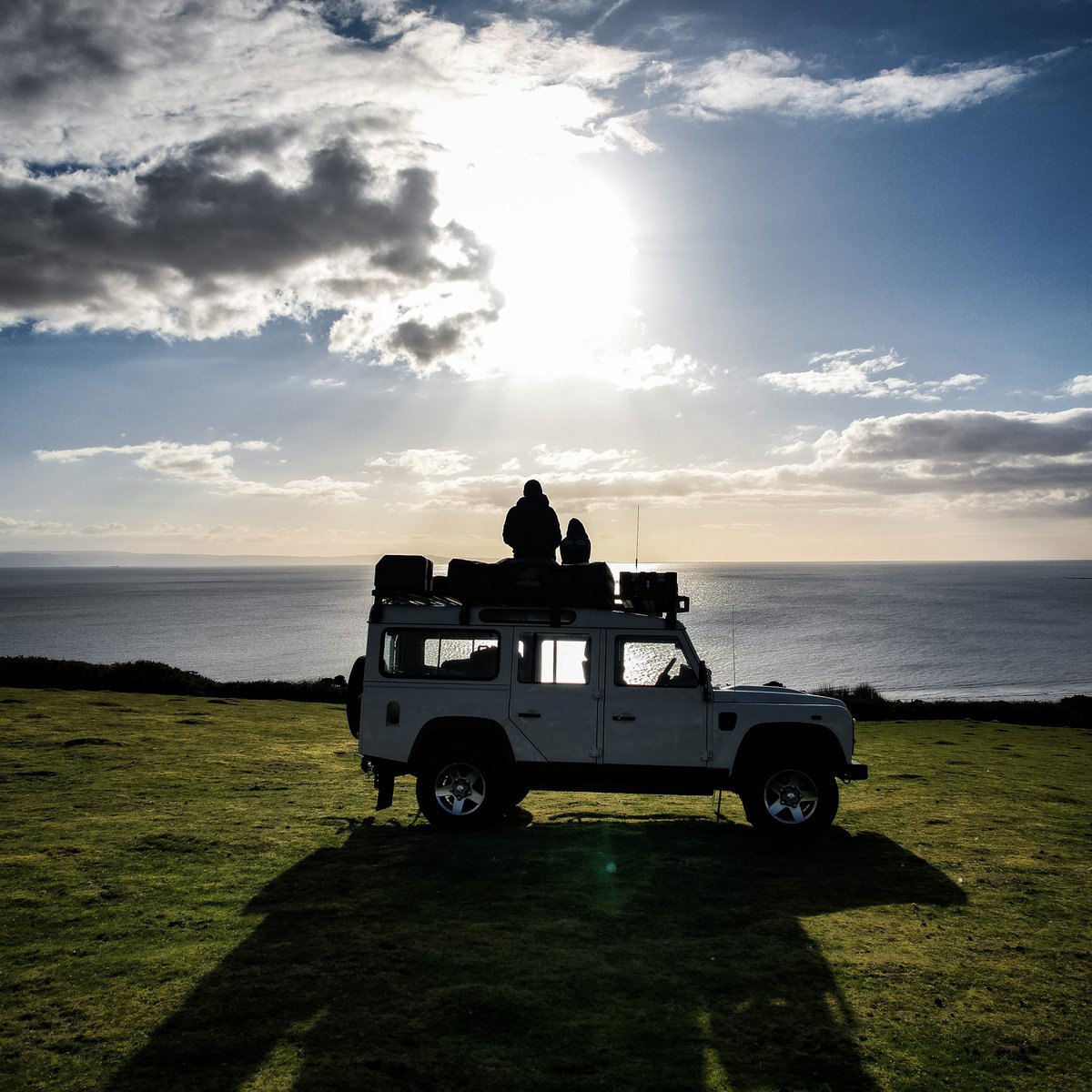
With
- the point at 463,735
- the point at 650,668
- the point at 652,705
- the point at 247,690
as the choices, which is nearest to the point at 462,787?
the point at 463,735

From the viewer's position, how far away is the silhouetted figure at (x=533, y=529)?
11344mm

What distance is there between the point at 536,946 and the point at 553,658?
154 inches

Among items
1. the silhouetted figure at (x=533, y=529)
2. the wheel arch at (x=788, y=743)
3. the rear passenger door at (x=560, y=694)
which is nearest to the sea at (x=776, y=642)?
the silhouetted figure at (x=533, y=529)

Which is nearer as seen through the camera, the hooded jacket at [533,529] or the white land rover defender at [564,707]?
the white land rover defender at [564,707]

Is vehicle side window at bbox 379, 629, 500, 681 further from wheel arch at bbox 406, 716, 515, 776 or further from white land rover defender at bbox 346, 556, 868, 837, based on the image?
wheel arch at bbox 406, 716, 515, 776

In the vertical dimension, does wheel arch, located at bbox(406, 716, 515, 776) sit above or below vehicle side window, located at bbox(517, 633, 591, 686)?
below

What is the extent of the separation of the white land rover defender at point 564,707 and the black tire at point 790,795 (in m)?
0.01

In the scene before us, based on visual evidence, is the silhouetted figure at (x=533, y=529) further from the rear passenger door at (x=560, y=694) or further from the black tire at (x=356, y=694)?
the black tire at (x=356, y=694)

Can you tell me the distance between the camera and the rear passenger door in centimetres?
960

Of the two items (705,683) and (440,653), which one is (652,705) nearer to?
(705,683)

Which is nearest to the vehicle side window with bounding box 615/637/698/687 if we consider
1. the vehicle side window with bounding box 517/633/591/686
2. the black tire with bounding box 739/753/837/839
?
the vehicle side window with bounding box 517/633/591/686

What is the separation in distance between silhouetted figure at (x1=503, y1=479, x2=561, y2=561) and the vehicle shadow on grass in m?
4.01

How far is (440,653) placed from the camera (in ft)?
32.6

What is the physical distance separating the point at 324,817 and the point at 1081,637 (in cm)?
9387
